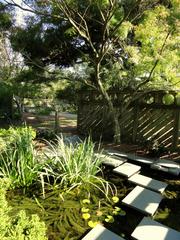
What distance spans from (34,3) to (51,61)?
10.1ft

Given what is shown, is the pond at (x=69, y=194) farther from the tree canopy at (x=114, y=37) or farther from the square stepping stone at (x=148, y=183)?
the tree canopy at (x=114, y=37)

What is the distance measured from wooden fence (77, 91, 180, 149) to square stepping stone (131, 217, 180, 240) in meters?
3.12

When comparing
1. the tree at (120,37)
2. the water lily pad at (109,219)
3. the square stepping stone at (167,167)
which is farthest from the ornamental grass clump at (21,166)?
the tree at (120,37)

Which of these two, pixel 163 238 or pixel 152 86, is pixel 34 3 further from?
pixel 163 238

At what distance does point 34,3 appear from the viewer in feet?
16.3

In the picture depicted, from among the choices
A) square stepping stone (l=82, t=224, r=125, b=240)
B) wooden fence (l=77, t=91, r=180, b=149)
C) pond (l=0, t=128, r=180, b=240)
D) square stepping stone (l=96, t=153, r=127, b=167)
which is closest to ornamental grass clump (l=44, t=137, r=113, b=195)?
pond (l=0, t=128, r=180, b=240)

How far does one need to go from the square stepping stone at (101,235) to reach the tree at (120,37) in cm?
331

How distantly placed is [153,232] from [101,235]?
1.52 feet

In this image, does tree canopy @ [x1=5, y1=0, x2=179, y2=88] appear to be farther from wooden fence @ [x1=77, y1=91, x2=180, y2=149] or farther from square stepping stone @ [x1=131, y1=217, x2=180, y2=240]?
square stepping stone @ [x1=131, y1=217, x2=180, y2=240]

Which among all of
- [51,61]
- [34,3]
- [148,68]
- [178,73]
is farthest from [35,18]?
[178,73]

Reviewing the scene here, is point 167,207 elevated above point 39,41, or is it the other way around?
point 39,41

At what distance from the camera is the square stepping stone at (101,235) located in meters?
1.95

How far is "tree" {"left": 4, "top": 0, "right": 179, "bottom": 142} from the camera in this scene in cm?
434

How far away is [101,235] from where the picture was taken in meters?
1.99
